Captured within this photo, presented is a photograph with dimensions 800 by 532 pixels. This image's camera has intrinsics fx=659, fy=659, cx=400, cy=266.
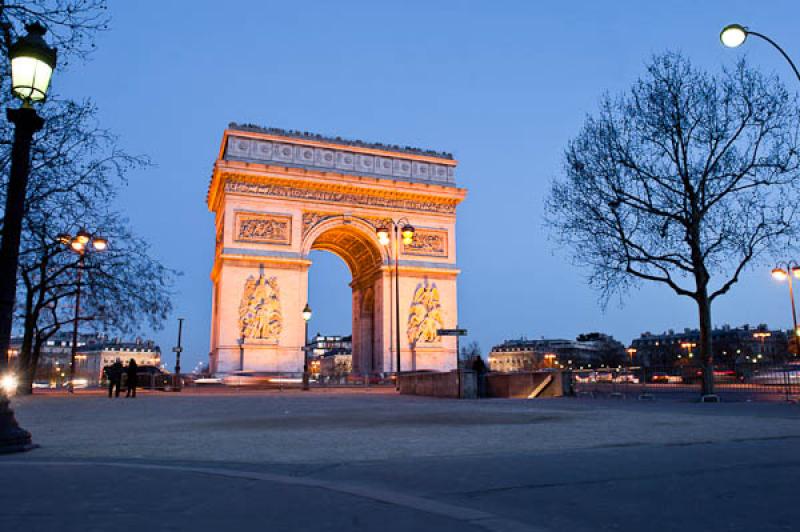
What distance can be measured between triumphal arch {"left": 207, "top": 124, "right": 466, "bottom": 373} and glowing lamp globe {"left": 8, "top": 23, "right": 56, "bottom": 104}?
1200 inches

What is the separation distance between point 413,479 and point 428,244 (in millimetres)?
36994

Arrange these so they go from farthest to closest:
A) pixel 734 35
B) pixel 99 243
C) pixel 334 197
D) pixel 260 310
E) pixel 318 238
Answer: pixel 318 238, pixel 334 197, pixel 260 310, pixel 99 243, pixel 734 35

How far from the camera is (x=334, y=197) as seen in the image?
133 feet

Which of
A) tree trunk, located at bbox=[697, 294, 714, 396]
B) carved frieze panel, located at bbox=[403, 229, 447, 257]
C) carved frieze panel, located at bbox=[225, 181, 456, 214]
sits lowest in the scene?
tree trunk, located at bbox=[697, 294, 714, 396]

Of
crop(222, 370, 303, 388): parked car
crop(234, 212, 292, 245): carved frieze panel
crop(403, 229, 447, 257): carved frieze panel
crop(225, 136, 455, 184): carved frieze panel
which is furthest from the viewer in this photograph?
crop(403, 229, 447, 257): carved frieze panel

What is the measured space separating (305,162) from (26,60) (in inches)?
1342

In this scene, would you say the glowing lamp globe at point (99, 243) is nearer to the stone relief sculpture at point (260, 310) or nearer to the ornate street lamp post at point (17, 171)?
the ornate street lamp post at point (17, 171)

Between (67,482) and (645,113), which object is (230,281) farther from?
(67,482)

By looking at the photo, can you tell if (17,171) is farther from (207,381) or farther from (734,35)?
(207,381)

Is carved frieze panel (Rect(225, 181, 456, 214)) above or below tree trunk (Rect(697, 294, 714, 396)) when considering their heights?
above

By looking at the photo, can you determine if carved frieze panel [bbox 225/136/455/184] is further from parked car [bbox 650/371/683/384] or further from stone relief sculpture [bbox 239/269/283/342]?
parked car [bbox 650/371/683/384]

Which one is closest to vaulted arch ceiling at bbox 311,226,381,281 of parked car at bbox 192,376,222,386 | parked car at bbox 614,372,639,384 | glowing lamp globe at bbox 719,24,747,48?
parked car at bbox 192,376,222,386

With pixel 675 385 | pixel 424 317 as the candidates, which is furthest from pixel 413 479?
pixel 424 317

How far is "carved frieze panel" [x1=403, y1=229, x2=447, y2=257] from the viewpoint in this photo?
135 feet
